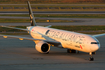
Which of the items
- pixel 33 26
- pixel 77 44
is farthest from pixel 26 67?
pixel 33 26

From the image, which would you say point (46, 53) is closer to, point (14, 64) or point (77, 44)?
point (77, 44)

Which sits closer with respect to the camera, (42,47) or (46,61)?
(46,61)

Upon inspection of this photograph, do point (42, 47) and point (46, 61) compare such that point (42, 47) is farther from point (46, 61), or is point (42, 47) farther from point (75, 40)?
point (75, 40)

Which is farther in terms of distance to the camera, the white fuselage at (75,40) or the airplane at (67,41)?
the airplane at (67,41)

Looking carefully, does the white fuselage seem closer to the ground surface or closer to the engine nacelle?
the ground surface

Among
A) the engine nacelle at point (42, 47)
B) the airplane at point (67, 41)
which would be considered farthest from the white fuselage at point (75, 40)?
the engine nacelle at point (42, 47)

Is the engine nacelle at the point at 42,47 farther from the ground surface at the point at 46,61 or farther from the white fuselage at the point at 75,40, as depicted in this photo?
the white fuselage at the point at 75,40

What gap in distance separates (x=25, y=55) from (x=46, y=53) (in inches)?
120

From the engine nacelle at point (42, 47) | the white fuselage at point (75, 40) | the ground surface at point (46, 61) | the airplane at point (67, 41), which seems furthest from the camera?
the engine nacelle at point (42, 47)

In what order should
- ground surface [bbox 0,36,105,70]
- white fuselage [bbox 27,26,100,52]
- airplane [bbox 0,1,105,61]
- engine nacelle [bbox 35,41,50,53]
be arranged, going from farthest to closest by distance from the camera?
engine nacelle [bbox 35,41,50,53] → airplane [bbox 0,1,105,61] → white fuselage [bbox 27,26,100,52] → ground surface [bbox 0,36,105,70]

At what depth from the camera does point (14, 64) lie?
2716cm

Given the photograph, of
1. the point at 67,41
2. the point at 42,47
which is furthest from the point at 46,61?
the point at 67,41

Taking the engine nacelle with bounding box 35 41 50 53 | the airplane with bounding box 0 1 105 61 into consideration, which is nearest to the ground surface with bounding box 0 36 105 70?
the engine nacelle with bounding box 35 41 50 53

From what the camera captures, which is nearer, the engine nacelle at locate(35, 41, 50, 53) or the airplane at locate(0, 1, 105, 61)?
the airplane at locate(0, 1, 105, 61)
